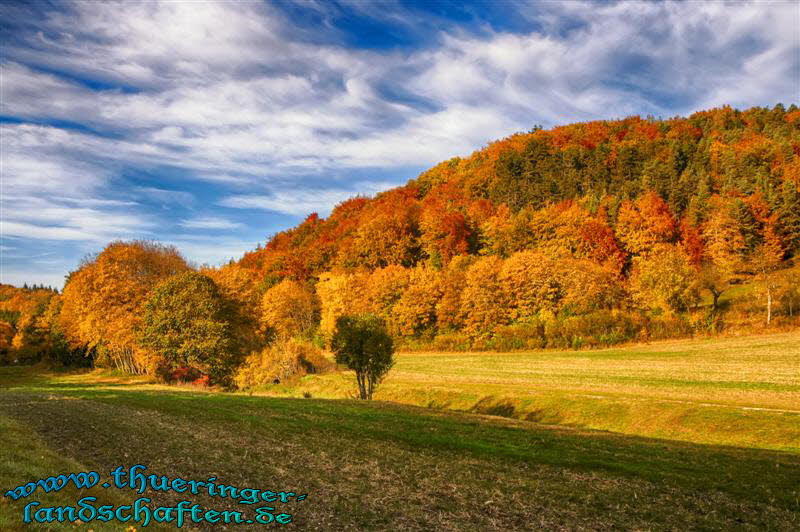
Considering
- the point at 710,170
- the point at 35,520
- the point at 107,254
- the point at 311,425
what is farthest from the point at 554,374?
the point at 710,170

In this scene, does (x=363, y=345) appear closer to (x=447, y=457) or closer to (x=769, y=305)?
(x=447, y=457)

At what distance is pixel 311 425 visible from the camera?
25.3m

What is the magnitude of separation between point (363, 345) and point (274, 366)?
78.0 ft

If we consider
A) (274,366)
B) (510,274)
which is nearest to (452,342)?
(510,274)

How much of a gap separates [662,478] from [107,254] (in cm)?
9225

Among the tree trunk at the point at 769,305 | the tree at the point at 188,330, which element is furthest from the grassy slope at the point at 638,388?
the tree at the point at 188,330

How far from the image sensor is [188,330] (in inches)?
2514

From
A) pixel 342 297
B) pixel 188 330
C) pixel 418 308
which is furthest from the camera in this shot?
pixel 342 297

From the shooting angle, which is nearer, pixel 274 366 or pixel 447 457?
pixel 447 457

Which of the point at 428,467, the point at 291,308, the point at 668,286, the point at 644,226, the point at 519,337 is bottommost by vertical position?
the point at 428,467

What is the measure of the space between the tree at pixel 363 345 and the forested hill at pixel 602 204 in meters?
73.1

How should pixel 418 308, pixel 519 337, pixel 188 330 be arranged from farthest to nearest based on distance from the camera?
pixel 418 308 < pixel 519 337 < pixel 188 330

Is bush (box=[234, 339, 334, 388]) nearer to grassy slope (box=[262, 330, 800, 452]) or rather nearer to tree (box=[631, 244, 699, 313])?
grassy slope (box=[262, 330, 800, 452])

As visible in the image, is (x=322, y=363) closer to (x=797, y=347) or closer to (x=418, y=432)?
(x=418, y=432)
